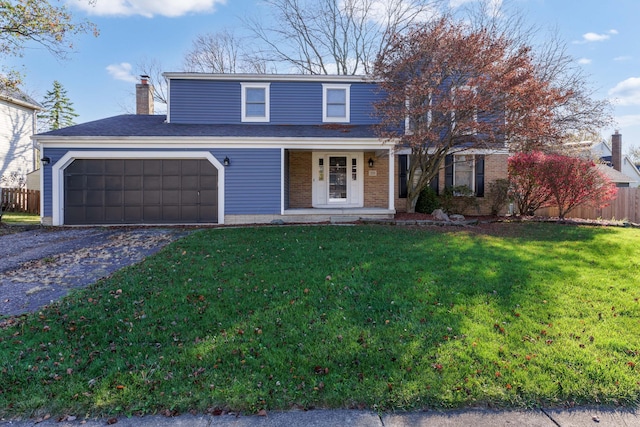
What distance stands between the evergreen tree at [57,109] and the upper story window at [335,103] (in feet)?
115

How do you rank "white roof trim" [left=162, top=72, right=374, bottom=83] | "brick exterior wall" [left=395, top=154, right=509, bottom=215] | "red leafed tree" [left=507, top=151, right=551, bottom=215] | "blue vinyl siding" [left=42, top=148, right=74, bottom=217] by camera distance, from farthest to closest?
"brick exterior wall" [left=395, top=154, right=509, bottom=215] → "white roof trim" [left=162, top=72, right=374, bottom=83] → "red leafed tree" [left=507, top=151, right=551, bottom=215] → "blue vinyl siding" [left=42, top=148, right=74, bottom=217]

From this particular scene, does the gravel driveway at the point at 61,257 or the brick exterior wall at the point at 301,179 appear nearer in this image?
the gravel driveway at the point at 61,257

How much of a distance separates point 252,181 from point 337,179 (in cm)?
361

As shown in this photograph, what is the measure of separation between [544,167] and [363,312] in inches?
425

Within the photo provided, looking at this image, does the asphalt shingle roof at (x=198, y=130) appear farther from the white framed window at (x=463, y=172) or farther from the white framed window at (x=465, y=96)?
the white framed window at (x=463, y=172)

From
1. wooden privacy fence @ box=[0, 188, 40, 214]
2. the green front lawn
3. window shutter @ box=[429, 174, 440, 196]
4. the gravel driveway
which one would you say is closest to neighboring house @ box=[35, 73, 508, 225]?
the gravel driveway

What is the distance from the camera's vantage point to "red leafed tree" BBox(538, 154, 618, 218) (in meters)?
11.3

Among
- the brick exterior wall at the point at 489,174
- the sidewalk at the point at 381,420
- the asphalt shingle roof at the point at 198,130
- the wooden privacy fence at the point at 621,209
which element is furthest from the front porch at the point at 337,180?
the sidewalk at the point at 381,420

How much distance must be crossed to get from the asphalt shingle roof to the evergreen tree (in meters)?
30.4

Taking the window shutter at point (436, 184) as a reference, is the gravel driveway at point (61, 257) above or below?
below

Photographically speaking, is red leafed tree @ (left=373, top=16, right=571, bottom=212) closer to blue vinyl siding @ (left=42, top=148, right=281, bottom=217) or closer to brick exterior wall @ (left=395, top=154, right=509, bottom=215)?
brick exterior wall @ (left=395, top=154, right=509, bottom=215)

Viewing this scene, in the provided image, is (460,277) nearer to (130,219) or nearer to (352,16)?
(130,219)

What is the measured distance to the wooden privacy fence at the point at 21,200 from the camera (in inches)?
670

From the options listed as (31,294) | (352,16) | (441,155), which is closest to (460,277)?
(31,294)
